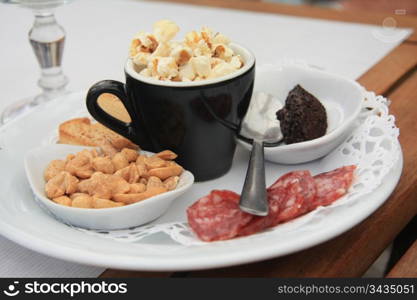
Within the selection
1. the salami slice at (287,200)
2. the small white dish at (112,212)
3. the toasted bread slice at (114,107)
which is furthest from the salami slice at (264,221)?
the toasted bread slice at (114,107)

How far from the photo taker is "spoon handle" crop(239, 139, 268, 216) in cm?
58

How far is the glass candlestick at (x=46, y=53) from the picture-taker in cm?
103

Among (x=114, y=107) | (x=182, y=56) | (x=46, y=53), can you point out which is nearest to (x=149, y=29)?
(x=46, y=53)

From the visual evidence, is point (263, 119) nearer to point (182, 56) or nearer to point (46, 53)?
point (182, 56)

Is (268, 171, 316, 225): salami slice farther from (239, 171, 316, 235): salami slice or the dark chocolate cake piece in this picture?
the dark chocolate cake piece

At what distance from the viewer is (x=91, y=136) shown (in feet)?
2.67

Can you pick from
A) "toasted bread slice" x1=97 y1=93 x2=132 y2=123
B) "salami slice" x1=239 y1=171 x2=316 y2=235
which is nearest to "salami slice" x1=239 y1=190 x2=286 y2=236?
"salami slice" x1=239 y1=171 x2=316 y2=235

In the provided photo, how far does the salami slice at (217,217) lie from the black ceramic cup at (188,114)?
135mm

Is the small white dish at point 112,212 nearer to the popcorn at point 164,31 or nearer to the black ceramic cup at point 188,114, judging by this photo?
the black ceramic cup at point 188,114

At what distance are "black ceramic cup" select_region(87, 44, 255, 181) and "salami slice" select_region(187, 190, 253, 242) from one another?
0.44 feet

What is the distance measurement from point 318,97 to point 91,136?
0.38m

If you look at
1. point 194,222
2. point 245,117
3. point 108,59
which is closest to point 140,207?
point 194,222

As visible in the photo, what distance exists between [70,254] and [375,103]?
20.4 inches

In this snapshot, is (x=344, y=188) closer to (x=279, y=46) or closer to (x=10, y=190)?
(x=10, y=190)
